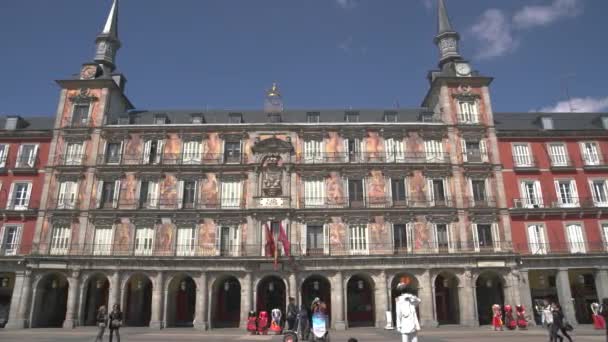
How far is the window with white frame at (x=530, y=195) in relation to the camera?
3453 centimetres

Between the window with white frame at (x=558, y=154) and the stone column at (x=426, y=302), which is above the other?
the window with white frame at (x=558, y=154)

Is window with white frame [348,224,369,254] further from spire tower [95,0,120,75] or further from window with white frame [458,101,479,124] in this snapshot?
spire tower [95,0,120,75]

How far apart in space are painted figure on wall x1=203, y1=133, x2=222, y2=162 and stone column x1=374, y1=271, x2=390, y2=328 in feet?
53.5

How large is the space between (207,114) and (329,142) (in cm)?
1330

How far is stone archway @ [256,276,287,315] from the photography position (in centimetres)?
3412

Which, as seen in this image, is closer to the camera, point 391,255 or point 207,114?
point 391,255

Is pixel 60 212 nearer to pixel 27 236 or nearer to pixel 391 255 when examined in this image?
pixel 27 236

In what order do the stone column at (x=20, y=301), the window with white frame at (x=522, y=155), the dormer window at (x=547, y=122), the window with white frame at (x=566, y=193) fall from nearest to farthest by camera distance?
the stone column at (x=20, y=301) < the window with white frame at (x=566, y=193) < the window with white frame at (x=522, y=155) < the dormer window at (x=547, y=122)

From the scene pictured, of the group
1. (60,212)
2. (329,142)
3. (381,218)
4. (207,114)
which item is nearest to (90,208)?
(60,212)

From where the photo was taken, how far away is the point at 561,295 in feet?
106

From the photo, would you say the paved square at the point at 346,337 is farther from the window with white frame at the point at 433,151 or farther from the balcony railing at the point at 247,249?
the window with white frame at the point at 433,151

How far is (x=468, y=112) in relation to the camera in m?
37.1

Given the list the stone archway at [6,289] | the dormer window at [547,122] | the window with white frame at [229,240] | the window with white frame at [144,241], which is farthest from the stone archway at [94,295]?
the dormer window at [547,122]

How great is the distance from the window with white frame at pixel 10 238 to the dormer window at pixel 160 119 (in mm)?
13660
